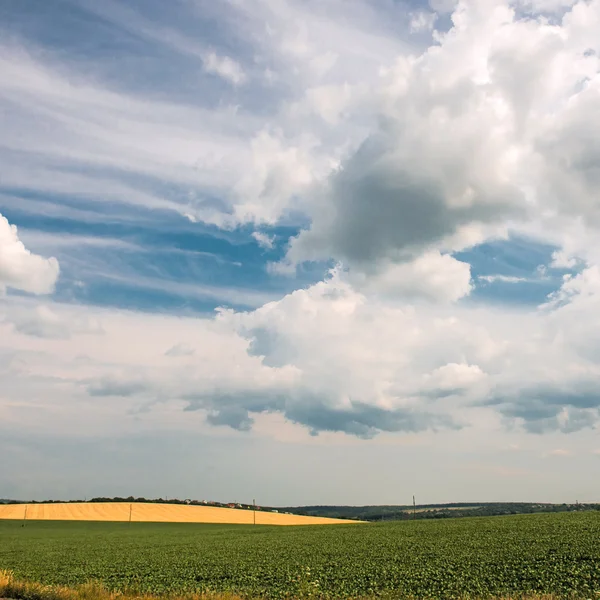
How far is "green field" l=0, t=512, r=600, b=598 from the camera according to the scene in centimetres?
2650

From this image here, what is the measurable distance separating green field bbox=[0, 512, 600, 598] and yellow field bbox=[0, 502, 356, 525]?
76059 millimetres

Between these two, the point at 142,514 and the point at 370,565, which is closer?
the point at 370,565

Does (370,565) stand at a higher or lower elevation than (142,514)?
higher

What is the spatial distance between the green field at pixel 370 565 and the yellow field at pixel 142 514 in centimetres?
7606

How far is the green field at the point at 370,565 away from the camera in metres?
26.5

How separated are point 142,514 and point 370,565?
115501 mm

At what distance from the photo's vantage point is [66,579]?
116 ft

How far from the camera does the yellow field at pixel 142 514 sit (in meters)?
127

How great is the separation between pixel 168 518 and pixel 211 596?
4737 inches

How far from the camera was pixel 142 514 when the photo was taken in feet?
442

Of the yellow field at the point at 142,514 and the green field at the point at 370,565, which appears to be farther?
the yellow field at the point at 142,514

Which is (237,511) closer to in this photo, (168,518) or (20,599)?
(168,518)

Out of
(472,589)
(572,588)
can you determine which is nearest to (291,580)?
(472,589)

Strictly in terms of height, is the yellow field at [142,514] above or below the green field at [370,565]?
below
